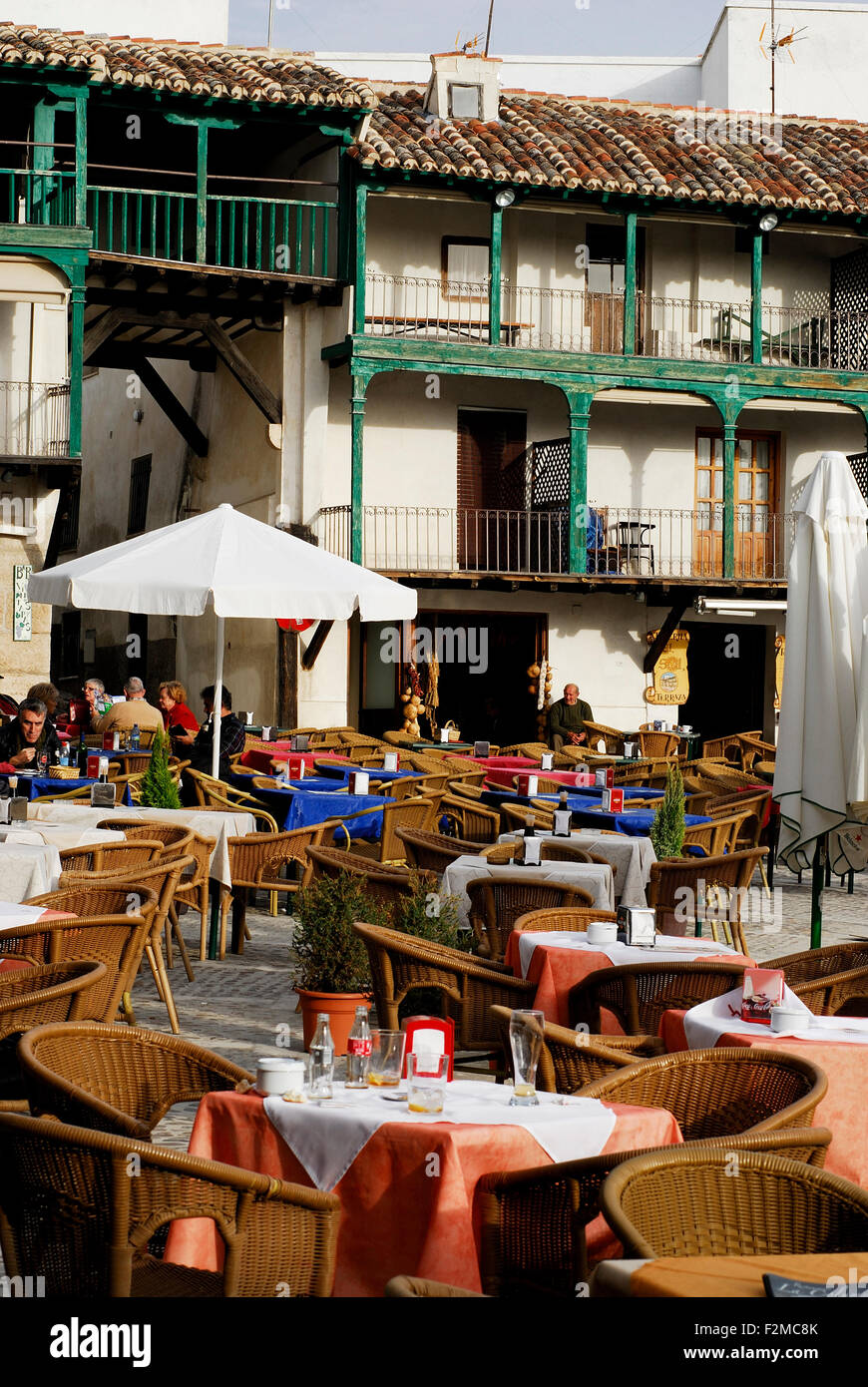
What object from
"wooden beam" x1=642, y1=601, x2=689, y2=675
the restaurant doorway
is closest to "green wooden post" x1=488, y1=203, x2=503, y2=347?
"wooden beam" x1=642, y1=601, x2=689, y2=675

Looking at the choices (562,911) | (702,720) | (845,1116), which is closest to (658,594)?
(702,720)

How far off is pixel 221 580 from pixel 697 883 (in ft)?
11.6

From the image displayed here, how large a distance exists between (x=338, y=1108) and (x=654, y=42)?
30.8 metres

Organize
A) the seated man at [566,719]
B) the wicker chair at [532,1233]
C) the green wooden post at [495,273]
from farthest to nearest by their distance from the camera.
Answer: the green wooden post at [495,273] < the seated man at [566,719] < the wicker chair at [532,1233]

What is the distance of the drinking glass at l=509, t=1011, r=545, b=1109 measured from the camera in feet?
13.5

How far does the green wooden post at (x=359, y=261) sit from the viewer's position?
2164 centimetres

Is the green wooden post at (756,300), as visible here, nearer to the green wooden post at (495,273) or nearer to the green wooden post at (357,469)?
the green wooden post at (495,273)

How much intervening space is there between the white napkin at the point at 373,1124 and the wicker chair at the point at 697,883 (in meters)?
4.39

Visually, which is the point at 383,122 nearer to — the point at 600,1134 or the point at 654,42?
the point at 654,42

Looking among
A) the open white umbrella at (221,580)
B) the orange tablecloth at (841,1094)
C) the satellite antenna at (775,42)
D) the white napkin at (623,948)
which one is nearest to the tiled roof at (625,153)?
the satellite antenna at (775,42)

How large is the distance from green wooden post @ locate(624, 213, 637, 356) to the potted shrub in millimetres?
16943

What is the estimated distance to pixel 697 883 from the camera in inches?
340

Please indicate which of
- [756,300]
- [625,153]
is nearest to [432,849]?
[756,300]
